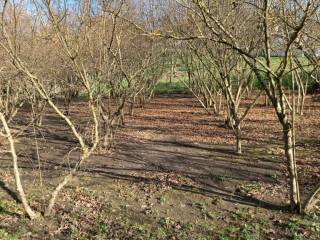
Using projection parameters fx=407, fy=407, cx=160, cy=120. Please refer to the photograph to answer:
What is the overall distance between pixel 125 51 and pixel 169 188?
36.5ft

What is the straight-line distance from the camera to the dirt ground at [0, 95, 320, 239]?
7184 mm

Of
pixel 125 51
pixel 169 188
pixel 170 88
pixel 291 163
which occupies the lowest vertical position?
pixel 169 188

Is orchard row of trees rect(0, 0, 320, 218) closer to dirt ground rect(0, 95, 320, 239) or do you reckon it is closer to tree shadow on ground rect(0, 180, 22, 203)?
A: dirt ground rect(0, 95, 320, 239)

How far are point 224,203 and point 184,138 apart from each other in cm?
755

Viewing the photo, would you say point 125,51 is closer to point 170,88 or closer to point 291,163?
point 291,163

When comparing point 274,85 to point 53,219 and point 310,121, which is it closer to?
point 53,219

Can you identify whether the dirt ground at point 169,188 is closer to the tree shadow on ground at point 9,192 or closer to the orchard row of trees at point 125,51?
the tree shadow on ground at point 9,192

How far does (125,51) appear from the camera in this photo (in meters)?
19.2

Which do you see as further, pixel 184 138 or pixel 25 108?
pixel 25 108

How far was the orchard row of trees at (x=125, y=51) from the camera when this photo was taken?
298 inches

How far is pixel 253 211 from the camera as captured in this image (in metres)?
7.95

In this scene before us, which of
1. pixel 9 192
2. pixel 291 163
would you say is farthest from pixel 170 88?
pixel 291 163

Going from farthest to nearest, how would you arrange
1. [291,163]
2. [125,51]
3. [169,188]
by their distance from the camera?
1. [125,51]
2. [169,188]
3. [291,163]

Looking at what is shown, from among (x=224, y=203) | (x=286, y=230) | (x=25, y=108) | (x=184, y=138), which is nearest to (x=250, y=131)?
(x=184, y=138)
